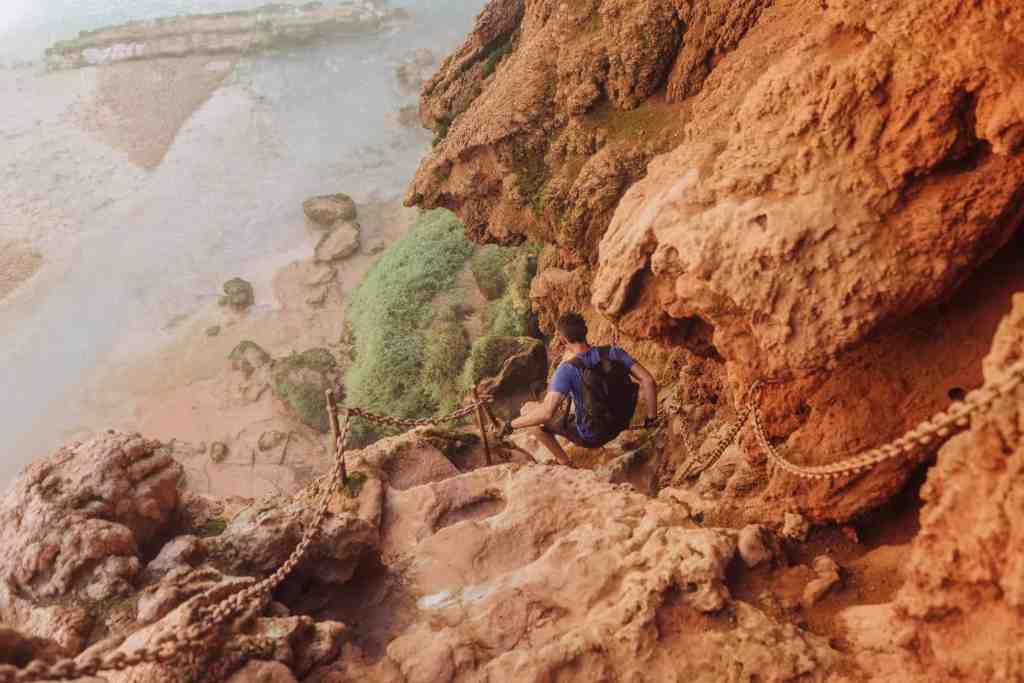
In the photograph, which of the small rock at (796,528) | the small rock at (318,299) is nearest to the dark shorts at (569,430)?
the small rock at (796,528)

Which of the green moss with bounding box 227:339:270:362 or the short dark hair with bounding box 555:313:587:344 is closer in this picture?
the short dark hair with bounding box 555:313:587:344

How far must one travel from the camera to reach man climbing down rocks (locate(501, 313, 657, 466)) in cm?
530

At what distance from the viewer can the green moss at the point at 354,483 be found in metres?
5.70

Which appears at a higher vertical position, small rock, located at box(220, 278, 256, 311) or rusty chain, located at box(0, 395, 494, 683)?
rusty chain, located at box(0, 395, 494, 683)

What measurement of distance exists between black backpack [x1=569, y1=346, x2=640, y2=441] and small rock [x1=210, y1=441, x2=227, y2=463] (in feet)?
35.4

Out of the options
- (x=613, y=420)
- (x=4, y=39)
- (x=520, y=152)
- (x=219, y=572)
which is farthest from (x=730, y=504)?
(x=4, y=39)

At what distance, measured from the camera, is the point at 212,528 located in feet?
18.2

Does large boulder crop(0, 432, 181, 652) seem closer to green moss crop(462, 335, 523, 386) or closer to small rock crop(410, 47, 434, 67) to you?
green moss crop(462, 335, 523, 386)

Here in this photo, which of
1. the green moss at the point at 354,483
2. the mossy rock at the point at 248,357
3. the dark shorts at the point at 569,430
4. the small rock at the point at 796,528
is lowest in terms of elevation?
the mossy rock at the point at 248,357

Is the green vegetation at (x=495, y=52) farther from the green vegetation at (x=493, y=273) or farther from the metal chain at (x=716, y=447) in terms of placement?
the metal chain at (x=716, y=447)

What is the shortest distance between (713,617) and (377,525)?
265cm

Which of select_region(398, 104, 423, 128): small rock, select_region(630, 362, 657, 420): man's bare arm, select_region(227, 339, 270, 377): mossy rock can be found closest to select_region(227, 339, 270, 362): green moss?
select_region(227, 339, 270, 377): mossy rock

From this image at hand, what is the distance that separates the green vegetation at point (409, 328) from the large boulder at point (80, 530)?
751cm

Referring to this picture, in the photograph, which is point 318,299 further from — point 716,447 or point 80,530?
point 716,447
